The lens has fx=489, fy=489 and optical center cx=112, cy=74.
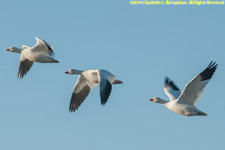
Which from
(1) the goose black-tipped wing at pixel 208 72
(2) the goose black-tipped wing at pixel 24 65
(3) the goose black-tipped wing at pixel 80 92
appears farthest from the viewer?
(2) the goose black-tipped wing at pixel 24 65

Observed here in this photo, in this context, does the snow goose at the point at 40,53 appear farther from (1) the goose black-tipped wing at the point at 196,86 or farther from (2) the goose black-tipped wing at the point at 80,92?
(1) the goose black-tipped wing at the point at 196,86

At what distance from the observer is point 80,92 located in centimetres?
1550

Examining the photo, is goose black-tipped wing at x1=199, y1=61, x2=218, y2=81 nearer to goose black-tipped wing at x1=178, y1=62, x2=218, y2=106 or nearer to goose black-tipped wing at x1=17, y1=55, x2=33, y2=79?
goose black-tipped wing at x1=178, y1=62, x2=218, y2=106

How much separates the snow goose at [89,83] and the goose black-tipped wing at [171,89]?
158 cm

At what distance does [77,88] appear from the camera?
1554 centimetres

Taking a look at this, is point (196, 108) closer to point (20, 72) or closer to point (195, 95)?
point (195, 95)

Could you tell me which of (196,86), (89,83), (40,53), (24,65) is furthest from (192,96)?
(24,65)

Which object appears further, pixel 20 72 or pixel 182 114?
pixel 20 72

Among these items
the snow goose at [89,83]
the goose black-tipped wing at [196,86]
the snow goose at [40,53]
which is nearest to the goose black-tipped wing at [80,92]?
the snow goose at [89,83]

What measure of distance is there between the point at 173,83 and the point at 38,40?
4581mm

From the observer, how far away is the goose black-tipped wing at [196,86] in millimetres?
12383

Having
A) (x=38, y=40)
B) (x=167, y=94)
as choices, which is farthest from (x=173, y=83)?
A: (x=38, y=40)

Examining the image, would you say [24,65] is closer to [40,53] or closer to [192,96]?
[40,53]

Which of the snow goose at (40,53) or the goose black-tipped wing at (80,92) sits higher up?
the snow goose at (40,53)
